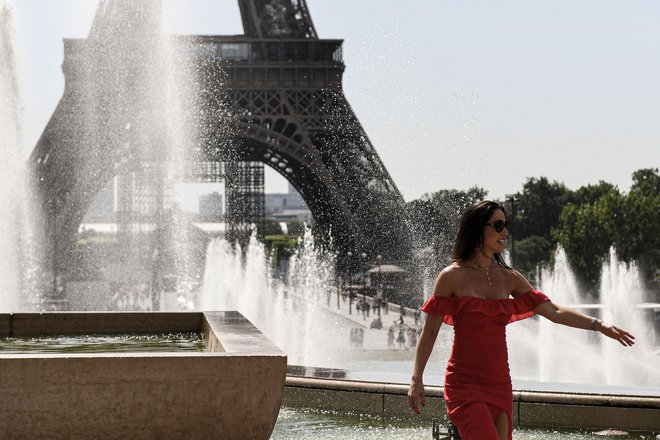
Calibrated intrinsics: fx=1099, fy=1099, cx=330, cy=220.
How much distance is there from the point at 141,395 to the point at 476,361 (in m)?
1.52

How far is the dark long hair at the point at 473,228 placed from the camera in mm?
4391

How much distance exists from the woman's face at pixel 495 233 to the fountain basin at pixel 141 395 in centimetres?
114

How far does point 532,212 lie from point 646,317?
57715 mm

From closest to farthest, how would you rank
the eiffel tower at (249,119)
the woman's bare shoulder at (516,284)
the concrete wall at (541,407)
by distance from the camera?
the woman's bare shoulder at (516,284) → the concrete wall at (541,407) → the eiffel tower at (249,119)

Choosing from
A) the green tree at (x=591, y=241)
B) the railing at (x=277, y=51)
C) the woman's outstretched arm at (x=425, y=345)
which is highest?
the railing at (x=277, y=51)

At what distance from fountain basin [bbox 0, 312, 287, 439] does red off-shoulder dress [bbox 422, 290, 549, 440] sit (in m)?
0.97

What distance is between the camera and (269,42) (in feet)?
140

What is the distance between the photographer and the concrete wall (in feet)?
24.3

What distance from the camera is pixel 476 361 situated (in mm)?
4246

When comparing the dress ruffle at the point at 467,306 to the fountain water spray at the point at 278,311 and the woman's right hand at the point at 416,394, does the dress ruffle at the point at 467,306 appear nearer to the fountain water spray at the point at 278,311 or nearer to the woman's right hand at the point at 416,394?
the woman's right hand at the point at 416,394

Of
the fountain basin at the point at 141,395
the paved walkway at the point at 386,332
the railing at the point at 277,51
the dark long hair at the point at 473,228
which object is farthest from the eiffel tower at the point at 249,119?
the dark long hair at the point at 473,228

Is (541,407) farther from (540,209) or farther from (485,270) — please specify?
(540,209)

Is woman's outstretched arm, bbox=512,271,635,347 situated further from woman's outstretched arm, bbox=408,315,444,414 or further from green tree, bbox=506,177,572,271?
green tree, bbox=506,177,572,271

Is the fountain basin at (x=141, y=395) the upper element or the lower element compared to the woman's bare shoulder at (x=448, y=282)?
lower
